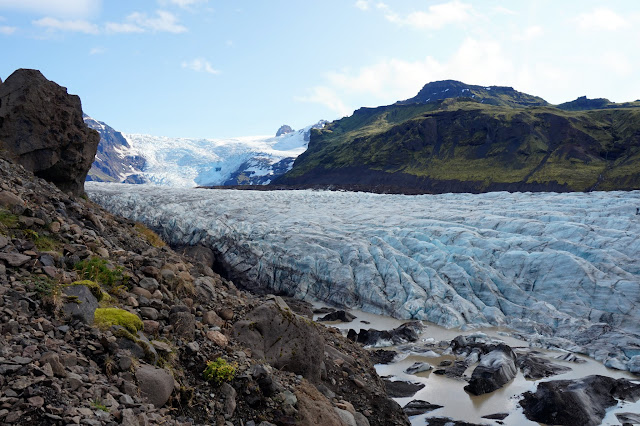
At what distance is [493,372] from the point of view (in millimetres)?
14680

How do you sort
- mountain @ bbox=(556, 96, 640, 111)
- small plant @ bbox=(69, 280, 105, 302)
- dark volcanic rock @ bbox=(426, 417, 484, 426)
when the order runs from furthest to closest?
mountain @ bbox=(556, 96, 640, 111)
dark volcanic rock @ bbox=(426, 417, 484, 426)
small plant @ bbox=(69, 280, 105, 302)

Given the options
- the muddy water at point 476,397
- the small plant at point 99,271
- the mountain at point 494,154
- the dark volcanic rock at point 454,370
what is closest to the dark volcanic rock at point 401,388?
the muddy water at point 476,397

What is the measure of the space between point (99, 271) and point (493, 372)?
1301 cm

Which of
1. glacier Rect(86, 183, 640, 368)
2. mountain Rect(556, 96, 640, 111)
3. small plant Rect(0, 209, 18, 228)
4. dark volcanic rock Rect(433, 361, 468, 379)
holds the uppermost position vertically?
mountain Rect(556, 96, 640, 111)

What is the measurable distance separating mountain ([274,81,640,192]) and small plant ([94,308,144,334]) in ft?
237

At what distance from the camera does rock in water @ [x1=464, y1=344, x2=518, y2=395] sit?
14.3 metres

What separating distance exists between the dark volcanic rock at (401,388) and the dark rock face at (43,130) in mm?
13080

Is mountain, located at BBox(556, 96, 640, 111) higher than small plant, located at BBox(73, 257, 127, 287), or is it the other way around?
mountain, located at BBox(556, 96, 640, 111)

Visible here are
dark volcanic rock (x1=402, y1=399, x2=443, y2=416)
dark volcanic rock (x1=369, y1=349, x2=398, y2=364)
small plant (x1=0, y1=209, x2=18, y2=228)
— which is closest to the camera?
small plant (x1=0, y1=209, x2=18, y2=228)

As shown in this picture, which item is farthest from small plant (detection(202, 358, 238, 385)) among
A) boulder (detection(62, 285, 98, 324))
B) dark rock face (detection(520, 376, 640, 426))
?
dark rock face (detection(520, 376, 640, 426))

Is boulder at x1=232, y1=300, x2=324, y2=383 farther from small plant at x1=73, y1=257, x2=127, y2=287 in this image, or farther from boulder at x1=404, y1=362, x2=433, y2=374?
boulder at x1=404, y1=362, x2=433, y2=374

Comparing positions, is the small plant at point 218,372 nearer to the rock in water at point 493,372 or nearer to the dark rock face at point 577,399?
the dark rock face at point 577,399

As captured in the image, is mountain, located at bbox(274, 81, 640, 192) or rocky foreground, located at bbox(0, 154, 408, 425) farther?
mountain, located at bbox(274, 81, 640, 192)

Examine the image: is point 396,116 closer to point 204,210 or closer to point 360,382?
point 204,210
